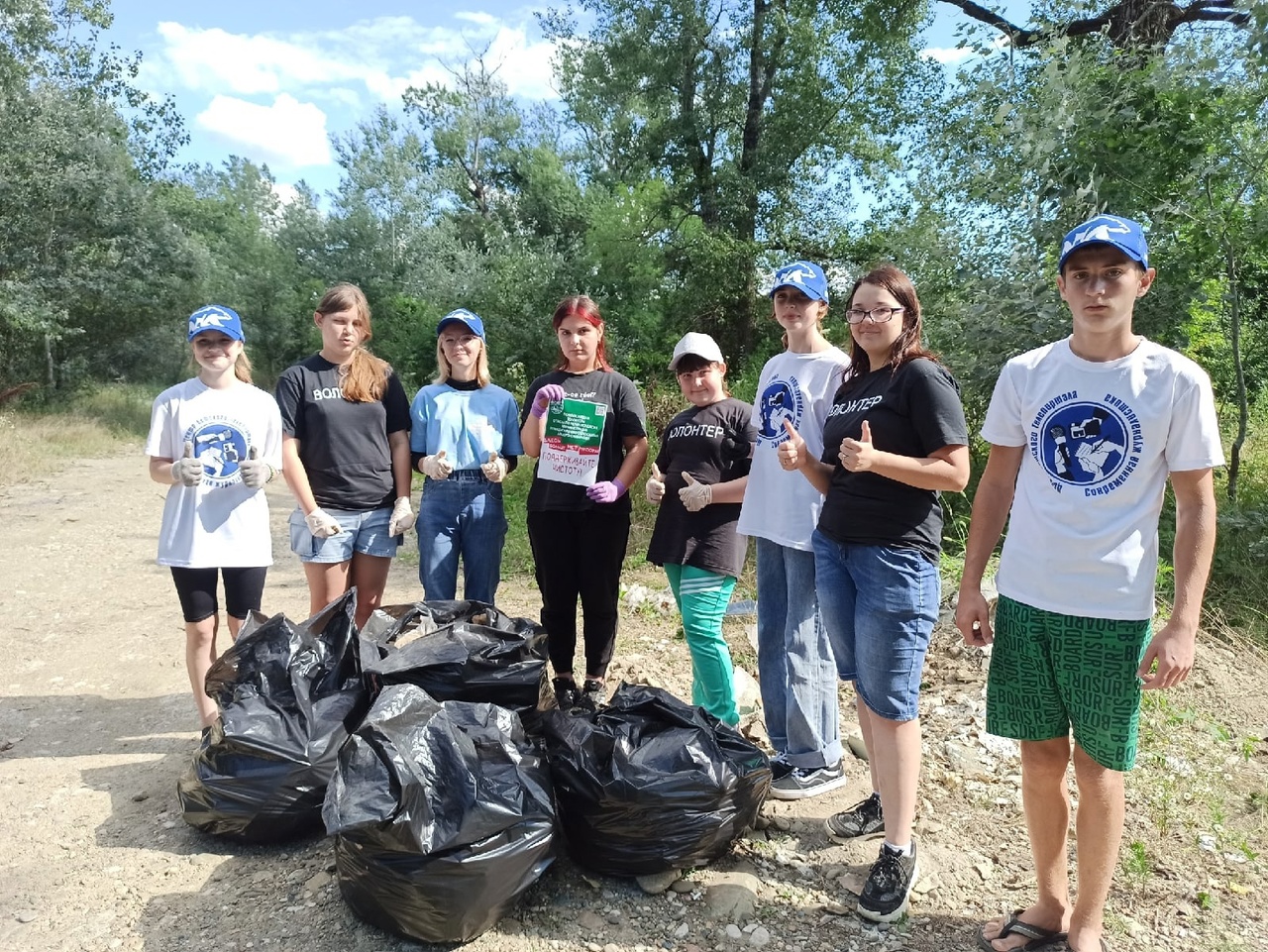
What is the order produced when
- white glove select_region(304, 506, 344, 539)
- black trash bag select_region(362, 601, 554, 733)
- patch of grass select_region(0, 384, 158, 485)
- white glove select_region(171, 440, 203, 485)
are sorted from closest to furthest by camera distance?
1. black trash bag select_region(362, 601, 554, 733)
2. white glove select_region(171, 440, 203, 485)
3. white glove select_region(304, 506, 344, 539)
4. patch of grass select_region(0, 384, 158, 485)

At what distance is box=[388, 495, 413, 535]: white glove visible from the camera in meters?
3.54

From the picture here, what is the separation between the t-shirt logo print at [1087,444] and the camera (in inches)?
77.4

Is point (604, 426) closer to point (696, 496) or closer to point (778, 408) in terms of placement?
point (696, 496)

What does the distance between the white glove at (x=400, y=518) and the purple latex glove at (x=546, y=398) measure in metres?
0.70

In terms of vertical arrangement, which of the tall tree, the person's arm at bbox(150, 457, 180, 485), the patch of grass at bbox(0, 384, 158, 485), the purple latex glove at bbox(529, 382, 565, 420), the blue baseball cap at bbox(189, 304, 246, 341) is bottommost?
the patch of grass at bbox(0, 384, 158, 485)

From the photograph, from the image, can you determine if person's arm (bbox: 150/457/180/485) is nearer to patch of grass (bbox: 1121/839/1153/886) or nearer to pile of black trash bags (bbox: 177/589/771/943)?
pile of black trash bags (bbox: 177/589/771/943)

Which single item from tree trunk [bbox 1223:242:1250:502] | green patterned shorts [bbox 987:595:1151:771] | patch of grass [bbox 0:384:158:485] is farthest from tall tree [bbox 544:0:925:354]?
green patterned shorts [bbox 987:595:1151:771]

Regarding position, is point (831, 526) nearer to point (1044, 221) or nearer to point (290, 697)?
point (290, 697)

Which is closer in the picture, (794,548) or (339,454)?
(794,548)

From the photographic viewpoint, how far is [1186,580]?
6.38 feet

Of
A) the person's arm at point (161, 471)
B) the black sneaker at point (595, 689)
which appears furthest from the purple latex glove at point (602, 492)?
the person's arm at point (161, 471)

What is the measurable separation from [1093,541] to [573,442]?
6.89 ft

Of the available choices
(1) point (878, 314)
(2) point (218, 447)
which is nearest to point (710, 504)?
(1) point (878, 314)

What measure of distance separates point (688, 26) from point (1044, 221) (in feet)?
34.5
